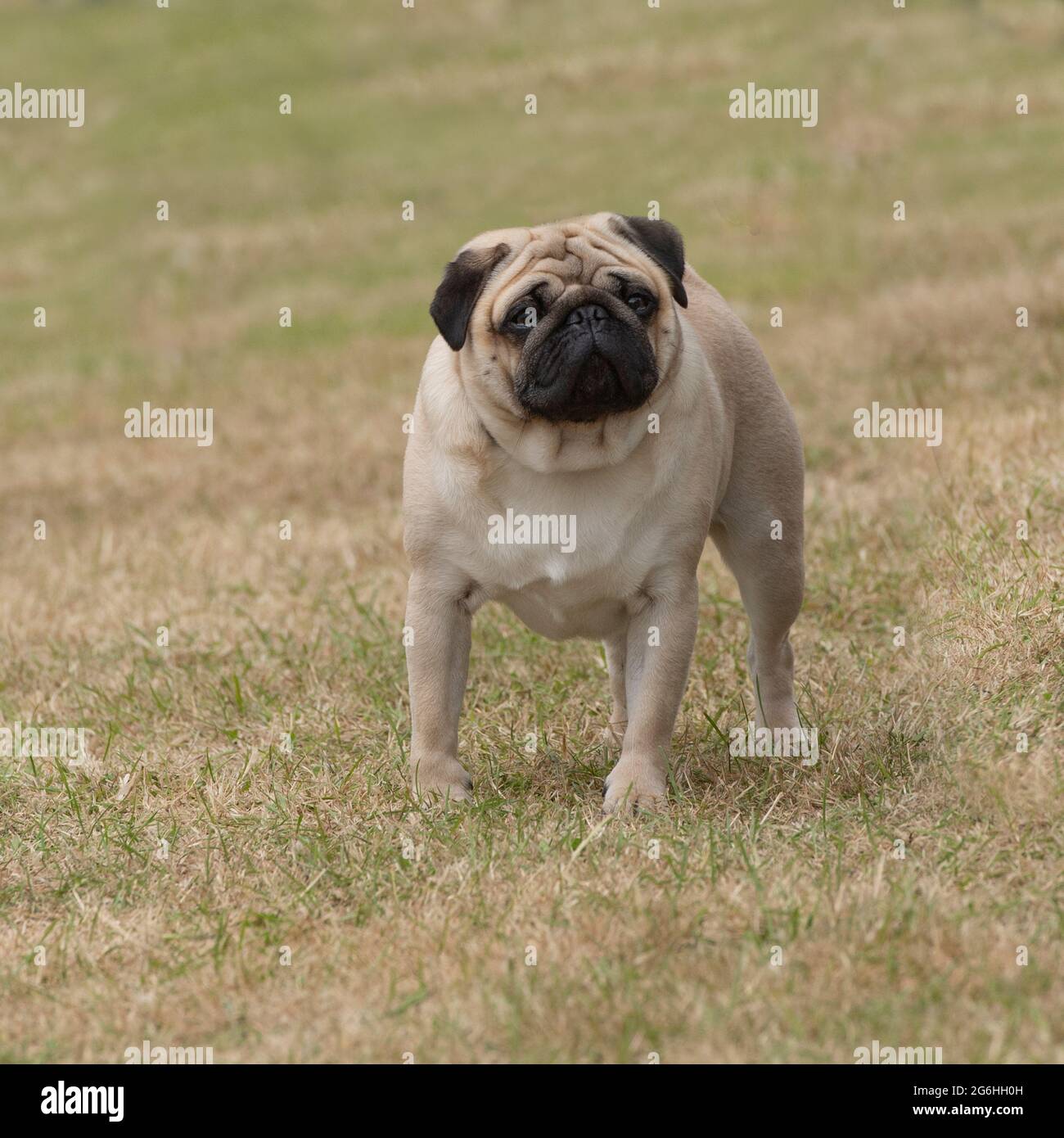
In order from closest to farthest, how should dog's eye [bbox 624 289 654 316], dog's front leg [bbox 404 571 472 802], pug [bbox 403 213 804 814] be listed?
1. pug [bbox 403 213 804 814]
2. dog's eye [bbox 624 289 654 316]
3. dog's front leg [bbox 404 571 472 802]

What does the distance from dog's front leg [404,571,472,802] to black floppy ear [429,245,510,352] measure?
0.71 metres

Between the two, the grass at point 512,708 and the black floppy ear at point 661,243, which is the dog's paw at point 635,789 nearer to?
the grass at point 512,708

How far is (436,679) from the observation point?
14.9 ft

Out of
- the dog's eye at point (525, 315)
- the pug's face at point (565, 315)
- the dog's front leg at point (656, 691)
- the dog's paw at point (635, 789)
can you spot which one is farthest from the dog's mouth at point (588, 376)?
the dog's paw at point (635, 789)

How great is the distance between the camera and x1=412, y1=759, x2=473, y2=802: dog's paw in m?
4.55

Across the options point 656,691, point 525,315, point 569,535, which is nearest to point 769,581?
point 656,691

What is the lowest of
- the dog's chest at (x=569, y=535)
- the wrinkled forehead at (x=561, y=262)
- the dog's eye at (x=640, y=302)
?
the dog's chest at (x=569, y=535)

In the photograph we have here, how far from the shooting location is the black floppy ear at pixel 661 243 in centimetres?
458

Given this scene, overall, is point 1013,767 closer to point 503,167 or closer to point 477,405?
point 477,405

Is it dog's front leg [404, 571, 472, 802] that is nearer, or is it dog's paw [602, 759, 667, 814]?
dog's paw [602, 759, 667, 814]

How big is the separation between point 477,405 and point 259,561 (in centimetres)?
340

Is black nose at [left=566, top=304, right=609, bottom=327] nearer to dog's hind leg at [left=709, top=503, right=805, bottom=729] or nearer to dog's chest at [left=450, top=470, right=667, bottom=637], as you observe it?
dog's chest at [left=450, top=470, right=667, bottom=637]

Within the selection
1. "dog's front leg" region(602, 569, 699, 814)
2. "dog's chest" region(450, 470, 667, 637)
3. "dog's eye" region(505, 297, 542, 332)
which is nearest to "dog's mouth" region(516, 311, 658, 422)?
"dog's eye" region(505, 297, 542, 332)

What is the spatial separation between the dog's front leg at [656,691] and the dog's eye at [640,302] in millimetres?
748
